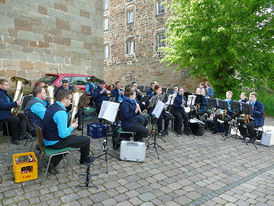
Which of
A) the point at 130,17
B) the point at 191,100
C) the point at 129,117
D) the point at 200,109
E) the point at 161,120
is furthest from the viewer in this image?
the point at 130,17

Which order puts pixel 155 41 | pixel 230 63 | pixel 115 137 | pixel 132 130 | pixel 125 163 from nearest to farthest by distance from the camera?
pixel 125 163, pixel 132 130, pixel 115 137, pixel 230 63, pixel 155 41

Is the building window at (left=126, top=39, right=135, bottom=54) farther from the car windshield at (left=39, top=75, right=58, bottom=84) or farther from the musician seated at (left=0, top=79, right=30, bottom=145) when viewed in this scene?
the musician seated at (left=0, top=79, right=30, bottom=145)

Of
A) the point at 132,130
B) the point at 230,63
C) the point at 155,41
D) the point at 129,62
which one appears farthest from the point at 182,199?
the point at 129,62

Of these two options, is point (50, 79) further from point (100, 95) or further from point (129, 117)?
point (129, 117)

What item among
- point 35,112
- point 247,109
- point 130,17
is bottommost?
point 247,109

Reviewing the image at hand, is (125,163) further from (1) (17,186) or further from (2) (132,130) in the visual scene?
(1) (17,186)

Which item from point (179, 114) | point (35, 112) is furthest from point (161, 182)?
point (179, 114)

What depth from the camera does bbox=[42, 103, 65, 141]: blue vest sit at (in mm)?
4076

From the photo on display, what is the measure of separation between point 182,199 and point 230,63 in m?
11.1

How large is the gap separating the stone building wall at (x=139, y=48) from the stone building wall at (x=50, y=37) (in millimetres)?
8018

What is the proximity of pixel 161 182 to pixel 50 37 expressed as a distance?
9912mm

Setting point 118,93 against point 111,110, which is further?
point 118,93

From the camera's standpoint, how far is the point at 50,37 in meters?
→ 11.5

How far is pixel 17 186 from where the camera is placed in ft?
13.0
